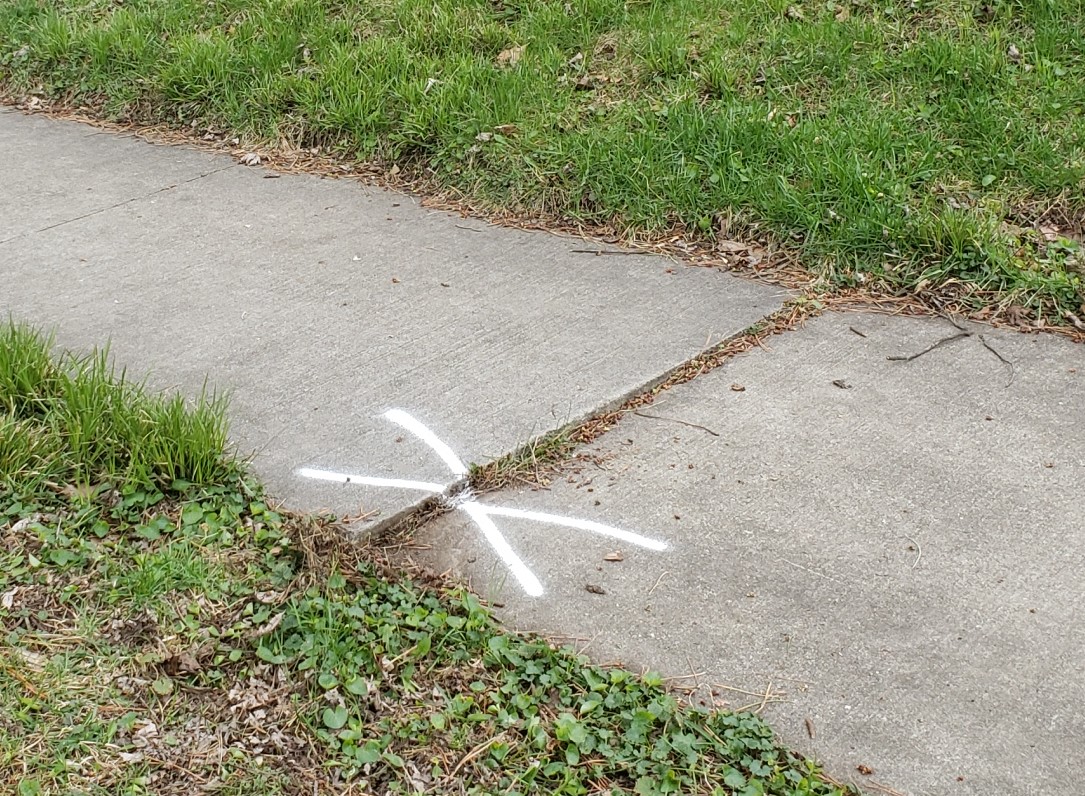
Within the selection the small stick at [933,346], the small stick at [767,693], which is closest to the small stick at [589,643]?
the small stick at [767,693]

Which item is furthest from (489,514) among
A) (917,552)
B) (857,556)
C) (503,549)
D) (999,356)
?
(999,356)

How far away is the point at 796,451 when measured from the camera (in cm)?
360

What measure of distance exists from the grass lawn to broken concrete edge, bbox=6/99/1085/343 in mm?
2277

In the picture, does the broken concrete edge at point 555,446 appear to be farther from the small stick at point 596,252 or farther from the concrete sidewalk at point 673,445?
the small stick at point 596,252

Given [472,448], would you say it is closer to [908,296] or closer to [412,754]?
[412,754]

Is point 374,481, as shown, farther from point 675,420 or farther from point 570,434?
point 675,420

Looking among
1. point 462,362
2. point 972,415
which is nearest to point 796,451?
point 972,415

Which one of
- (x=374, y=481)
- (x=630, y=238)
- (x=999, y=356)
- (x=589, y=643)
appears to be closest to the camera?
(x=589, y=643)

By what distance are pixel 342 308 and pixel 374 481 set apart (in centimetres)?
132

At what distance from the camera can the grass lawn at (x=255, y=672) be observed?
95.8 inches

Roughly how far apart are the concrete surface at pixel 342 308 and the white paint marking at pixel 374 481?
→ 0.11ft

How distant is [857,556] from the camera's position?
10.2 feet

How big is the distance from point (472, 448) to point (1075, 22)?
12.8 feet

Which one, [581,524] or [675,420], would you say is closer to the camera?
[581,524]
